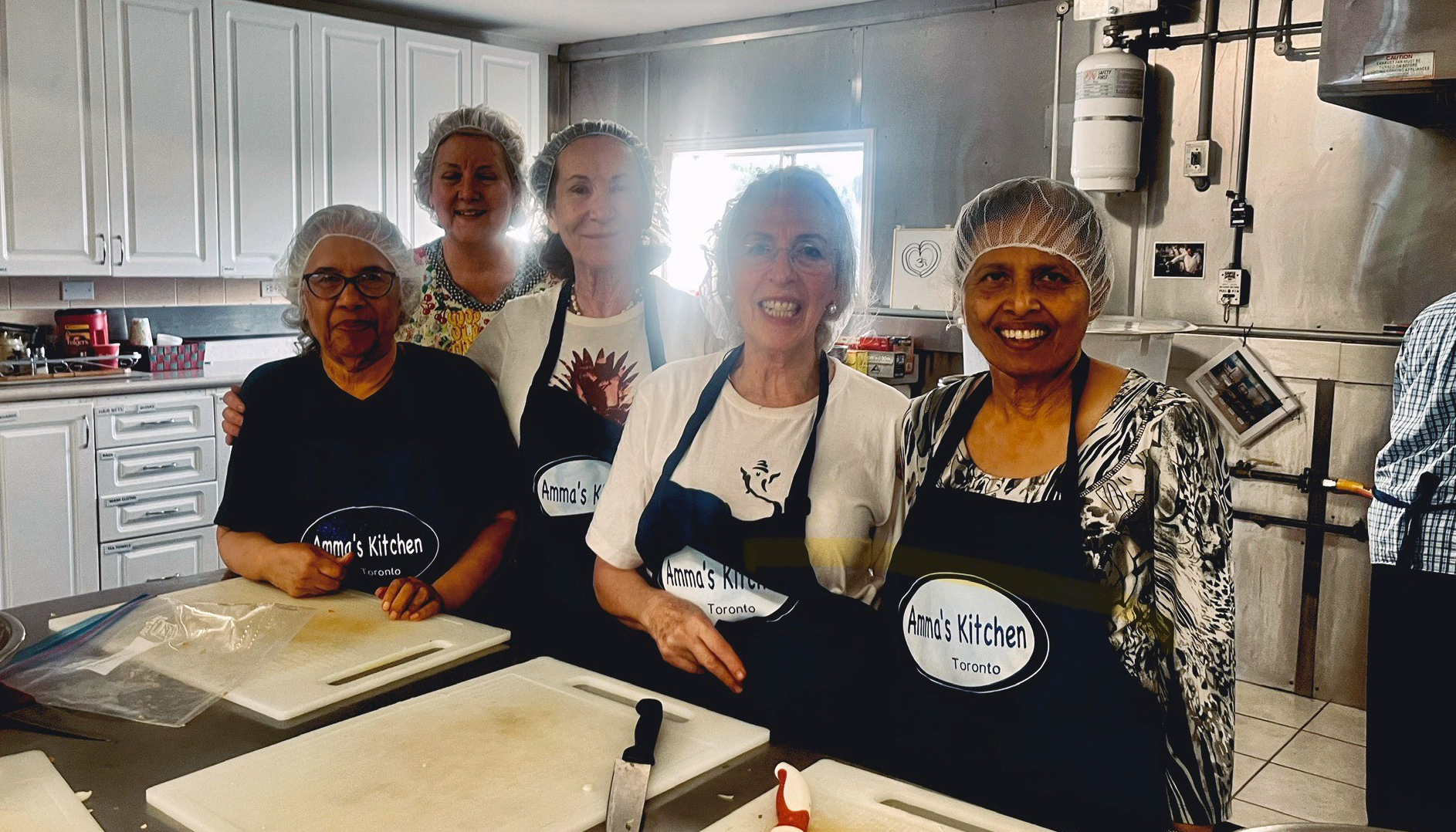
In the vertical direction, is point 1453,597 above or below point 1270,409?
below

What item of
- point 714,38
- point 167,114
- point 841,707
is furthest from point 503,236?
point 714,38

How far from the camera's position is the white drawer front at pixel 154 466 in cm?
406

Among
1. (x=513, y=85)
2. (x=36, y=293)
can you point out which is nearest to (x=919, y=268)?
(x=513, y=85)

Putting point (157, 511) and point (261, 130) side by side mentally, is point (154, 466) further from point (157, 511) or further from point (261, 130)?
point (261, 130)

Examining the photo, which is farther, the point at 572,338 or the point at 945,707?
the point at 572,338

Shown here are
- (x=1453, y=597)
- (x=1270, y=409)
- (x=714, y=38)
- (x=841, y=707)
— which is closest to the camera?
(x=841, y=707)

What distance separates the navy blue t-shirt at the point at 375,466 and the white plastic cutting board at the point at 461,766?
Result: 52cm

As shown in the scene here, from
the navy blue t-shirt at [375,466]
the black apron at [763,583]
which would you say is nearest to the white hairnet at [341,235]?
the navy blue t-shirt at [375,466]

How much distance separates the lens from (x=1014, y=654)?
142 centimetres

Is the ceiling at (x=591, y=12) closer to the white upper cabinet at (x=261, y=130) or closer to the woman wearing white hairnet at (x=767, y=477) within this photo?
the white upper cabinet at (x=261, y=130)

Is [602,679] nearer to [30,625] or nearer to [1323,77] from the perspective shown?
[30,625]

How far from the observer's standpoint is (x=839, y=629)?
158cm

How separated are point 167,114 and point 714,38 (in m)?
2.46

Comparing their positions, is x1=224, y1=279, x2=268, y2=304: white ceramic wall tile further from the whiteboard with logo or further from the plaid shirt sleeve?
the plaid shirt sleeve
